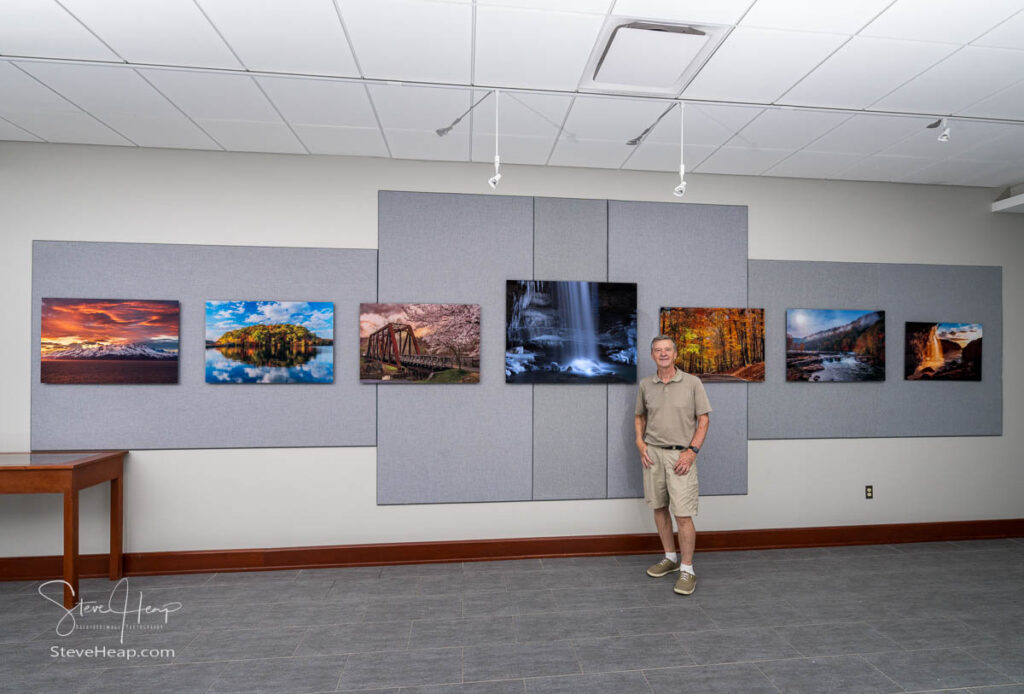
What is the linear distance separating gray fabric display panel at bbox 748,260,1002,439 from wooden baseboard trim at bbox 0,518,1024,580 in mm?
819

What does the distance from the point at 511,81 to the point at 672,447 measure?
265cm

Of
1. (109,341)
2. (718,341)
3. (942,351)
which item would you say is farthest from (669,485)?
(109,341)

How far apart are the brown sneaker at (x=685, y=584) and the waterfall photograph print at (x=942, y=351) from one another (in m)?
2.84

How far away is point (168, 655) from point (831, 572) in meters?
4.34

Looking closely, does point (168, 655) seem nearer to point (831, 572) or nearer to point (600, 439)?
point (600, 439)

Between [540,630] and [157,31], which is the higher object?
[157,31]

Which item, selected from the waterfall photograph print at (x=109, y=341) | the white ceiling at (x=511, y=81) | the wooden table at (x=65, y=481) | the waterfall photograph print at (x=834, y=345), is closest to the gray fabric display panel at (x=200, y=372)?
the waterfall photograph print at (x=109, y=341)

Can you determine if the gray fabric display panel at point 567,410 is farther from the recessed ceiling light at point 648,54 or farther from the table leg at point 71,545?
the table leg at point 71,545

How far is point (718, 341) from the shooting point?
14.6 feet

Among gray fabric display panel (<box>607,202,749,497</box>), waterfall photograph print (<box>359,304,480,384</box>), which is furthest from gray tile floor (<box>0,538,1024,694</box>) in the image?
waterfall photograph print (<box>359,304,480,384</box>)

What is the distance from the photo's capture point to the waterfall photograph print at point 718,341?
441cm

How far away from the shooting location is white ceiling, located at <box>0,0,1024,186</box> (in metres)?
2.45

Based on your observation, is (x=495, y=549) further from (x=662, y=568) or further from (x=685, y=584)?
(x=685, y=584)

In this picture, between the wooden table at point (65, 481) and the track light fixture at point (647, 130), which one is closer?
the wooden table at point (65, 481)
